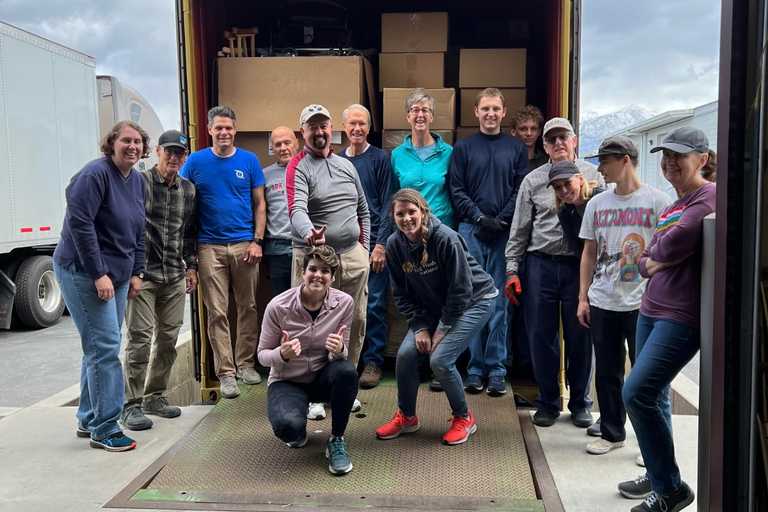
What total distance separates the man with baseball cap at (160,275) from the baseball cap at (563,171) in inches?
82.6

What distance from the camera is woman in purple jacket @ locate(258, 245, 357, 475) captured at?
340cm

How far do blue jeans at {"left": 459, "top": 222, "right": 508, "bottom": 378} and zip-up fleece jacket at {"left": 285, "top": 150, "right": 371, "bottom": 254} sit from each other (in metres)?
0.73


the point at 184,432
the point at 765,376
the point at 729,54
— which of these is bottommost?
the point at 184,432

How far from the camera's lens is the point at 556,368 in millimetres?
3992

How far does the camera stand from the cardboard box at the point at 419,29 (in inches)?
197

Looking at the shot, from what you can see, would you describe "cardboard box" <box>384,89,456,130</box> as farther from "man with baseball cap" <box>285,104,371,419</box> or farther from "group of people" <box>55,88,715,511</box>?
"man with baseball cap" <box>285,104,371,419</box>

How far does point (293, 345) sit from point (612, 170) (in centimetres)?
174

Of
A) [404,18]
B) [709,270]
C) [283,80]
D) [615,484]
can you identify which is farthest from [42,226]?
[709,270]

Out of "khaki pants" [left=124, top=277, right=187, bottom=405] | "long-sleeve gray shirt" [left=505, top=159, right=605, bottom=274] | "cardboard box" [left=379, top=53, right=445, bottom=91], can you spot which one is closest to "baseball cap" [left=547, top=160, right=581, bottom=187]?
"long-sleeve gray shirt" [left=505, top=159, right=605, bottom=274]

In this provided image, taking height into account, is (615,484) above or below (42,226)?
below

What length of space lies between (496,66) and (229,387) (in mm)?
2845

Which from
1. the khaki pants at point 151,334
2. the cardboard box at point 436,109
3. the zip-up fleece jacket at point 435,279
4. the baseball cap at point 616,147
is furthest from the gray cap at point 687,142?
the khaki pants at point 151,334

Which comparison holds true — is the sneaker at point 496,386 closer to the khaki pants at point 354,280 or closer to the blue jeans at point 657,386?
the khaki pants at point 354,280

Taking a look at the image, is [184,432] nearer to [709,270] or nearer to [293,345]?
[293,345]
